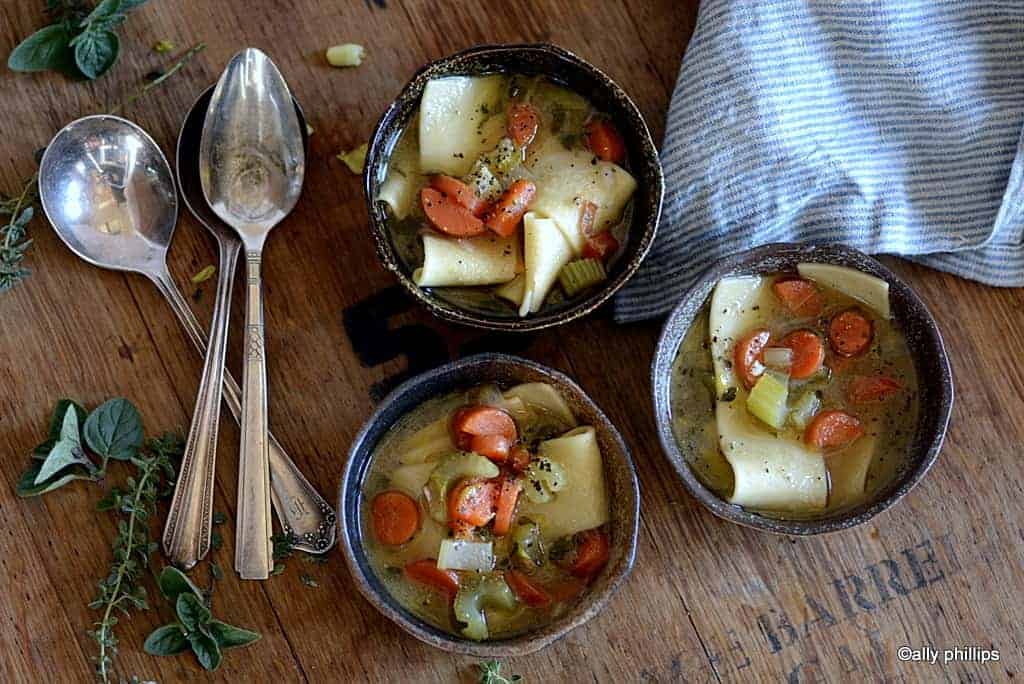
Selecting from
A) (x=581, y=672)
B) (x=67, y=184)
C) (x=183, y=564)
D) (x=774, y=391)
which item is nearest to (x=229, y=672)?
(x=183, y=564)

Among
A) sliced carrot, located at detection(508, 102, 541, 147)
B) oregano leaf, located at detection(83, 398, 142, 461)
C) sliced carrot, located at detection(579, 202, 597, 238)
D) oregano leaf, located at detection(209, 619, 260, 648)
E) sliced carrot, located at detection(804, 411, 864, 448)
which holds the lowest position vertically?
oregano leaf, located at detection(209, 619, 260, 648)

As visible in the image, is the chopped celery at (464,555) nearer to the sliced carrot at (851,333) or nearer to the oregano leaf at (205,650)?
the oregano leaf at (205,650)

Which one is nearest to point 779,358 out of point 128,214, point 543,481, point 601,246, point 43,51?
point 601,246

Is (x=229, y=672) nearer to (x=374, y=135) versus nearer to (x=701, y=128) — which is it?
(x=374, y=135)

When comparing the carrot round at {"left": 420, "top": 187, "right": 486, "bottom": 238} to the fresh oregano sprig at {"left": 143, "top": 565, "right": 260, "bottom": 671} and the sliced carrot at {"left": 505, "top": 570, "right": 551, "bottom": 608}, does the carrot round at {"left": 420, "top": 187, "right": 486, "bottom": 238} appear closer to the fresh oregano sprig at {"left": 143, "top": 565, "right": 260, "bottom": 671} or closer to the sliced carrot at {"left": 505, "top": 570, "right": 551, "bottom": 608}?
the sliced carrot at {"left": 505, "top": 570, "right": 551, "bottom": 608}

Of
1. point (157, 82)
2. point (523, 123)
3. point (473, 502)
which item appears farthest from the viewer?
point (157, 82)

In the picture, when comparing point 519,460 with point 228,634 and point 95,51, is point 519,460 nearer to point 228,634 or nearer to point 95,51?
point 228,634

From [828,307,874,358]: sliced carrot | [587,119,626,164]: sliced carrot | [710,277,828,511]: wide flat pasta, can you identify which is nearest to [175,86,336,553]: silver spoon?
[587,119,626,164]: sliced carrot
